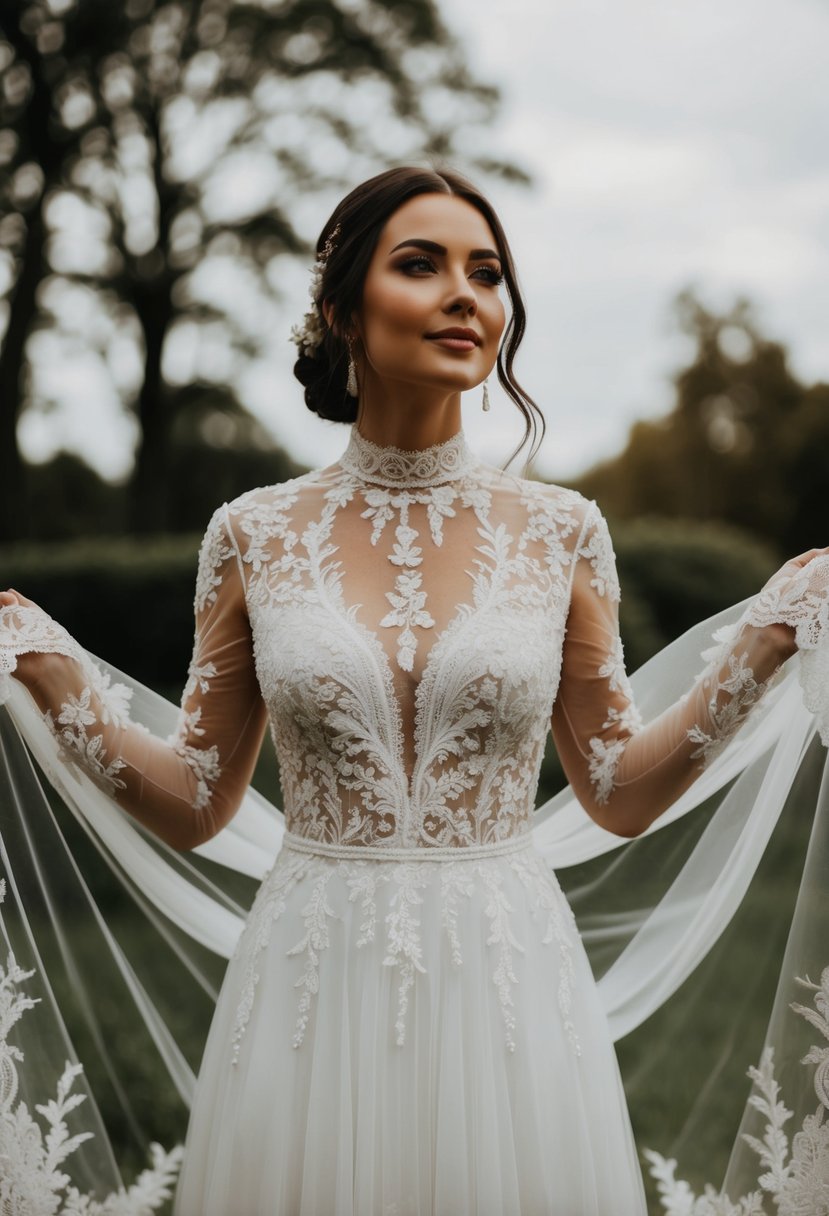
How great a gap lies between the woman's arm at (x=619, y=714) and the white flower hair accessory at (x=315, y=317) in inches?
31.1

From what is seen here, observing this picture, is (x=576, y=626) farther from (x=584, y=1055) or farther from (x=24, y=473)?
(x=24, y=473)

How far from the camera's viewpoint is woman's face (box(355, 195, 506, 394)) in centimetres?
259

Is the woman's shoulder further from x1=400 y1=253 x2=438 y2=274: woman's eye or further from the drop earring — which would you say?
x1=400 y1=253 x2=438 y2=274: woman's eye

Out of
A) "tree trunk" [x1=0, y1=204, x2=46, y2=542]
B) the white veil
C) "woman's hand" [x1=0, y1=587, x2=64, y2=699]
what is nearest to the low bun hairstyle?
the white veil

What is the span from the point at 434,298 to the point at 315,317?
53 cm

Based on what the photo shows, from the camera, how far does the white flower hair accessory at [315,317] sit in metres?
2.85

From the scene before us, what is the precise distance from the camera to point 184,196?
12695 millimetres

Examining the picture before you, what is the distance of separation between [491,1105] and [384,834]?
0.54 meters

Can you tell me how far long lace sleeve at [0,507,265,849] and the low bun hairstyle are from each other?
0.42 metres

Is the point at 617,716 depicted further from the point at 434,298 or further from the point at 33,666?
the point at 33,666

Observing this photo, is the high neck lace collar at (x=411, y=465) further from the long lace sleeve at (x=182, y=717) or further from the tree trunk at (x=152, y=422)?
the tree trunk at (x=152, y=422)

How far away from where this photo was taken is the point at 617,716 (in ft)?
8.88

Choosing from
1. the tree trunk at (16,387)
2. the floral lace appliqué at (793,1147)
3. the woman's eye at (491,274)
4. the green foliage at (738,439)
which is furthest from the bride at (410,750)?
the green foliage at (738,439)

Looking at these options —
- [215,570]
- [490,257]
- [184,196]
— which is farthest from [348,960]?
[184,196]
